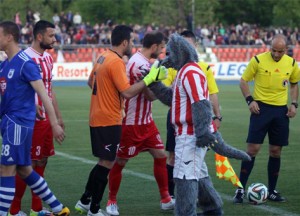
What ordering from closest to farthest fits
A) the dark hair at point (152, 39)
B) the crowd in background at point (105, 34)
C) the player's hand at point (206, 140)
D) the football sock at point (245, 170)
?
the player's hand at point (206, 140) < the dark hair at point (152, 39) < the football sock at point (245, 170) < the crowd in background at point (105, 34)

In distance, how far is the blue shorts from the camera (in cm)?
861

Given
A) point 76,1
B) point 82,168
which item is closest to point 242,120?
point 82,168

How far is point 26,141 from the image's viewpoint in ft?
28.5

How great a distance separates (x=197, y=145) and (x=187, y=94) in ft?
1.69

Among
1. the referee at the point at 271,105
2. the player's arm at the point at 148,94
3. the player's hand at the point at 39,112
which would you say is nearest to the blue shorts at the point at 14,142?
the player's hand at the point at 39,112

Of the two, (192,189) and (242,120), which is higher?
(192,189)

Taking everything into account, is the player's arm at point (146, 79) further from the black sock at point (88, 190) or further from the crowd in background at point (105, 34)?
the crowd in background at point (105, 34)

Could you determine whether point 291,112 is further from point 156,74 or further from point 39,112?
point 39,112

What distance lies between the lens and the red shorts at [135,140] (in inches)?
402

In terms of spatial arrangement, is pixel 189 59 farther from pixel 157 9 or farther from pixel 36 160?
pixel 157 9

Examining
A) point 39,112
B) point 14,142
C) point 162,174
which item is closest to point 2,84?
point 14,142

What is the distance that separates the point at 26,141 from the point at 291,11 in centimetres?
5798

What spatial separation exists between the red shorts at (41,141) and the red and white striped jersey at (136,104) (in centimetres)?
98

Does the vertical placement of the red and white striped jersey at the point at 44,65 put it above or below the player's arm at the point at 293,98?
above
